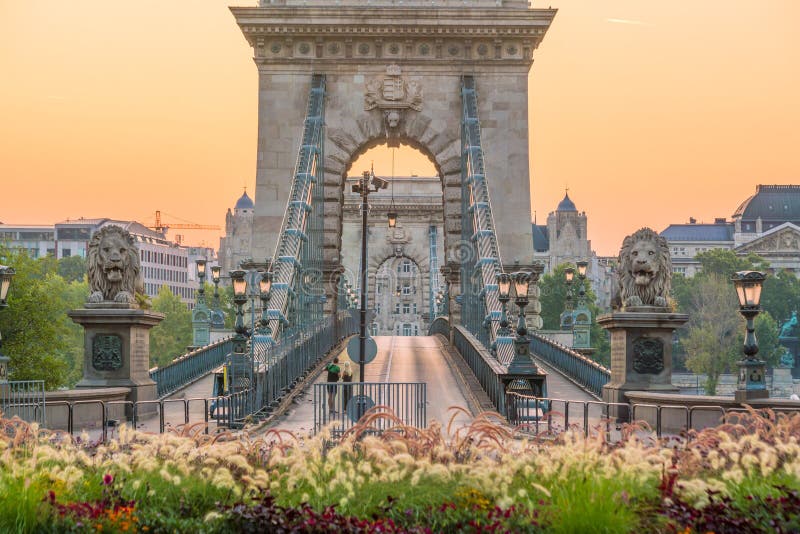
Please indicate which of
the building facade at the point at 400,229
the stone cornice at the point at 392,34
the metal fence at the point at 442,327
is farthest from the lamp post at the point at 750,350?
the building facade at the point at 400,229

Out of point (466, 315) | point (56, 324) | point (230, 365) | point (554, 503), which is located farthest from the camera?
point (56, 324)

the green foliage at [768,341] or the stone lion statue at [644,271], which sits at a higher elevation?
the stone lion statue at [644,271]

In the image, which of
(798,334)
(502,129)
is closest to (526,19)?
(502,129)

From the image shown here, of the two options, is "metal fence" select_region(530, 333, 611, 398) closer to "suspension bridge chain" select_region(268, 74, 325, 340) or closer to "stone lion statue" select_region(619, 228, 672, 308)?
"stone lion statue" select_region(619, 228, 672, 308)

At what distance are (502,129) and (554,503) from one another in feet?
126

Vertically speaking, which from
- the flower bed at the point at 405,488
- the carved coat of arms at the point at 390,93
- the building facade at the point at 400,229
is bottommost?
the flower bed at the point at 405,488

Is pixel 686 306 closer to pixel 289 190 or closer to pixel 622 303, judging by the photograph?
pixel 289 190

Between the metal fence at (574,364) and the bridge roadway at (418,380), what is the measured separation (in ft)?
1.10

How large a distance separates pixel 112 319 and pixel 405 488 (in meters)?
16.7

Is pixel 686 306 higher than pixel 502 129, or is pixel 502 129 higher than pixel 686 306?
pixel 502 129

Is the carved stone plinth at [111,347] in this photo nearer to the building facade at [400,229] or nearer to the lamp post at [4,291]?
the lamp post at [4,291]

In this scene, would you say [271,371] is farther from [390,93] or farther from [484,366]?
[390,93]

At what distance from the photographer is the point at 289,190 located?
50281 millimetres

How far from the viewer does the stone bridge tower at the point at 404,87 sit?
50469mm
